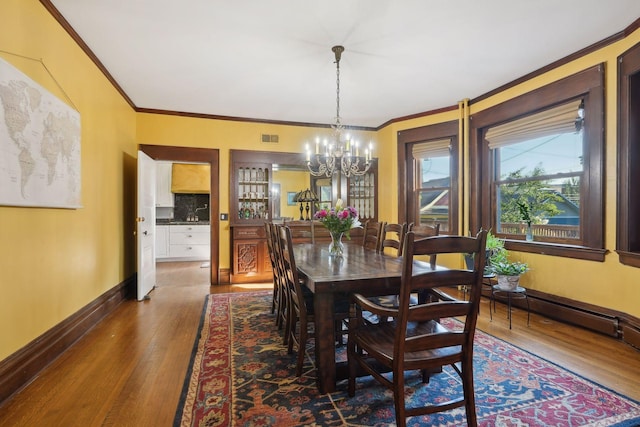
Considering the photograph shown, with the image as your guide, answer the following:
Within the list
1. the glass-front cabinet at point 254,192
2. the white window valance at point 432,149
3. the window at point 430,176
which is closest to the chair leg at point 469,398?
the window at point 430,176

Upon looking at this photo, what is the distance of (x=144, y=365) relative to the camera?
228cm

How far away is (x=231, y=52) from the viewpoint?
300 centimetres

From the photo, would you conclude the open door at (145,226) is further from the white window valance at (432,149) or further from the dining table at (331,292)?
the white window valance at (432,149)

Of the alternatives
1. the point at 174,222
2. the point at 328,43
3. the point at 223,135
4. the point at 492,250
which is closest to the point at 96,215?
the point at 223,135

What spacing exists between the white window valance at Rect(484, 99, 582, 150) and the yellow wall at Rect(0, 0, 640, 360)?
0.32 metres

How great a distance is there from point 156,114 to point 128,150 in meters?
0.77

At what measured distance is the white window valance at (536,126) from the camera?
124 inches

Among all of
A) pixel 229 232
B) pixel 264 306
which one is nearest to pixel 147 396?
pixel 264 306

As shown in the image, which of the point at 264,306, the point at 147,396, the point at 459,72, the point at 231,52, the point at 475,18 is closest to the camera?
the point at 147,396

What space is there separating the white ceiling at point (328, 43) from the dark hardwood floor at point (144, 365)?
2.67 m

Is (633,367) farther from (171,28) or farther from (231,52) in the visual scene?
(171,28)

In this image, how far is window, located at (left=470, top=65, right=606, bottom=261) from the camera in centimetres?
293

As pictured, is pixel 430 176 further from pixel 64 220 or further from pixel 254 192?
pixel 64 220

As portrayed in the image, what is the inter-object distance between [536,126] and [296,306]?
3.30 meters
